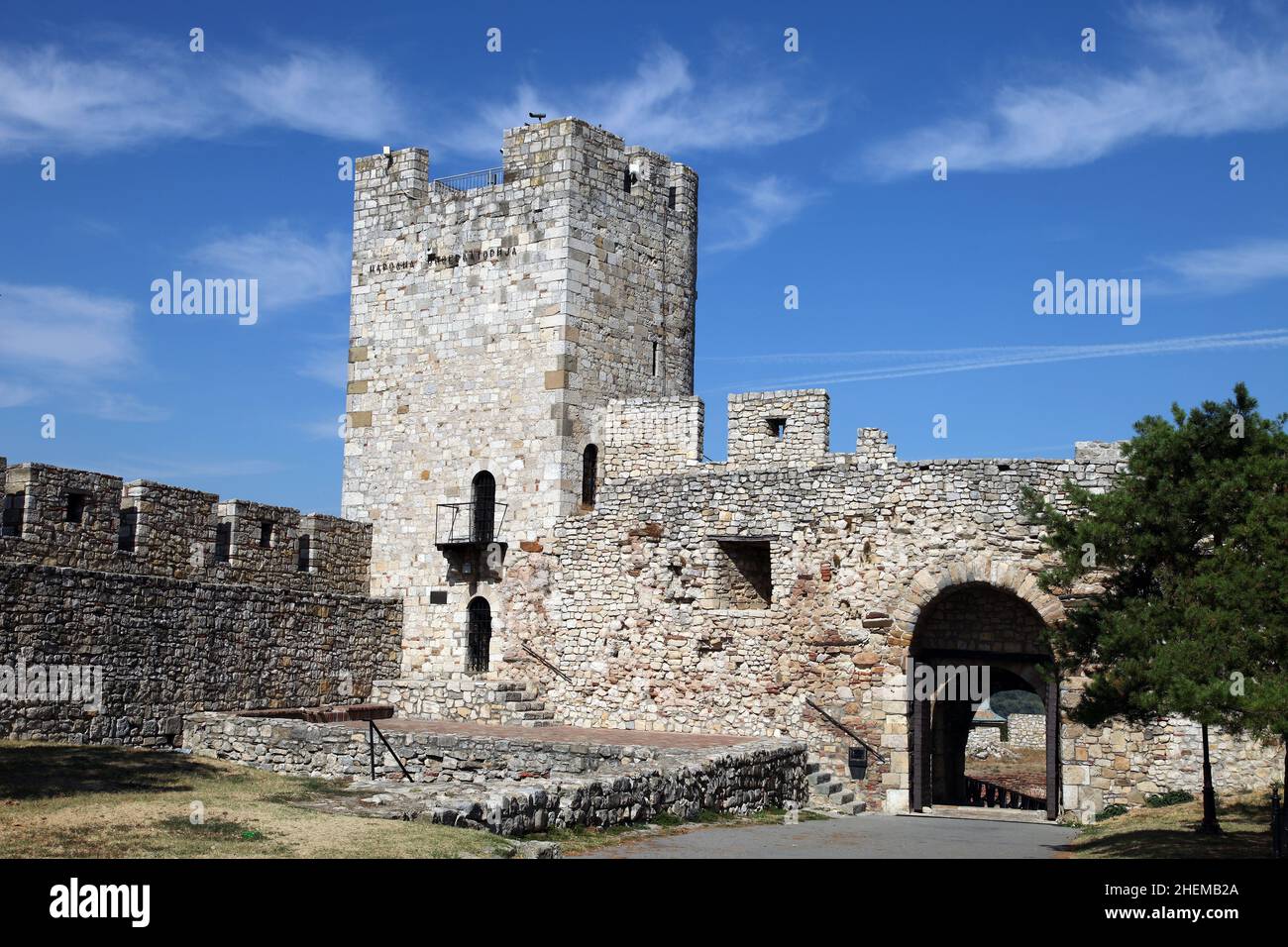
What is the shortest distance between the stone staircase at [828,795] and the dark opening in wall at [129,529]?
1036cm

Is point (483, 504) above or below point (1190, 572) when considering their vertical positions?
Result: above

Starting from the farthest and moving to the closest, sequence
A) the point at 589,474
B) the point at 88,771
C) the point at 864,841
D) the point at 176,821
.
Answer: the point at 589,474
the point at 88,771
the point at 864,841
the point at 176,821

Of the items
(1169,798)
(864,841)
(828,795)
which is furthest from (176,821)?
(1169,798)

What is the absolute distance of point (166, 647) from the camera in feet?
64.4

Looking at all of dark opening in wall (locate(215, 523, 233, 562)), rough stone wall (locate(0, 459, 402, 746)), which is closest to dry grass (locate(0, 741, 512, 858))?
rough stone wall (locate(0, 459, 402, 746))

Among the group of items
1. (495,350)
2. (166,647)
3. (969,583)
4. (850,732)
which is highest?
(495,350)

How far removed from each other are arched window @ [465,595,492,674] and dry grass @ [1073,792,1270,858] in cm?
1062

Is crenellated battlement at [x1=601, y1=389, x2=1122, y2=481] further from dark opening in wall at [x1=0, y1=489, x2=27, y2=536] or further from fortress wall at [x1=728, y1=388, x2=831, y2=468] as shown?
dark opening in wall at [x1=0, y1=489, x2=27, y2=536]

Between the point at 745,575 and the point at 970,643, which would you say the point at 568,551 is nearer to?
the point at 745,575

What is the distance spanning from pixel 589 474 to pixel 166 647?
748cm

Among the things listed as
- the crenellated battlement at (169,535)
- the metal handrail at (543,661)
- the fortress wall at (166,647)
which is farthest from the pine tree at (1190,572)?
the crenellated battlement at (169,535)
